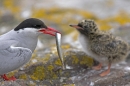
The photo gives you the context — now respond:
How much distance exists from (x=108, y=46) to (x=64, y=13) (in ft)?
16.3

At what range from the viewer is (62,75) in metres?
6.38

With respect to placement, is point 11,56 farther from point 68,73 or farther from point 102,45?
point 102,45

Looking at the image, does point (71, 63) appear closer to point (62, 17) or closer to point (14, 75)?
point (14, 75)

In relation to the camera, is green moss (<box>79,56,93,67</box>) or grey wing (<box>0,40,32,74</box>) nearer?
grey wing (<box>0,40,32,74</box>)

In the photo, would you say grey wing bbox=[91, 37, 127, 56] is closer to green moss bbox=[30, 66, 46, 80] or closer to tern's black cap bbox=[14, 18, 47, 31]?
green moss bbox=[30, 66, 46, 80]

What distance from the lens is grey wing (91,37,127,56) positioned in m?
6.44

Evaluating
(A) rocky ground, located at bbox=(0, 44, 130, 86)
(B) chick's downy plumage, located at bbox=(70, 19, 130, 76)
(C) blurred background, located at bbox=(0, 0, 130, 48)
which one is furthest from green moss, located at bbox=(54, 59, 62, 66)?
(C) blurred background, located at bbox=(0, 0, 130, 48)

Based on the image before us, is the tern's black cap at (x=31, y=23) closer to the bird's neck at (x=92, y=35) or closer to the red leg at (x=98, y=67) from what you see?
the bird's neck at (x=92, y=35)

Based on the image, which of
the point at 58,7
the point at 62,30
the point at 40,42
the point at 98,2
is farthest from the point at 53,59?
the point at 98,2

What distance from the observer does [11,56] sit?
18.5ft

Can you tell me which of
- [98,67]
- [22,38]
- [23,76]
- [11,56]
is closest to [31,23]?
[22,38]

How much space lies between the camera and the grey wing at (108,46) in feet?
21.1

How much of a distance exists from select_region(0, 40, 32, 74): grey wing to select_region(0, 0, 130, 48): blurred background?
3.17 m

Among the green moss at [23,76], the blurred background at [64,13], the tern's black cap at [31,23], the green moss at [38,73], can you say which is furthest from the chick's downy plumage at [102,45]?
the blurred background at [64,13]
